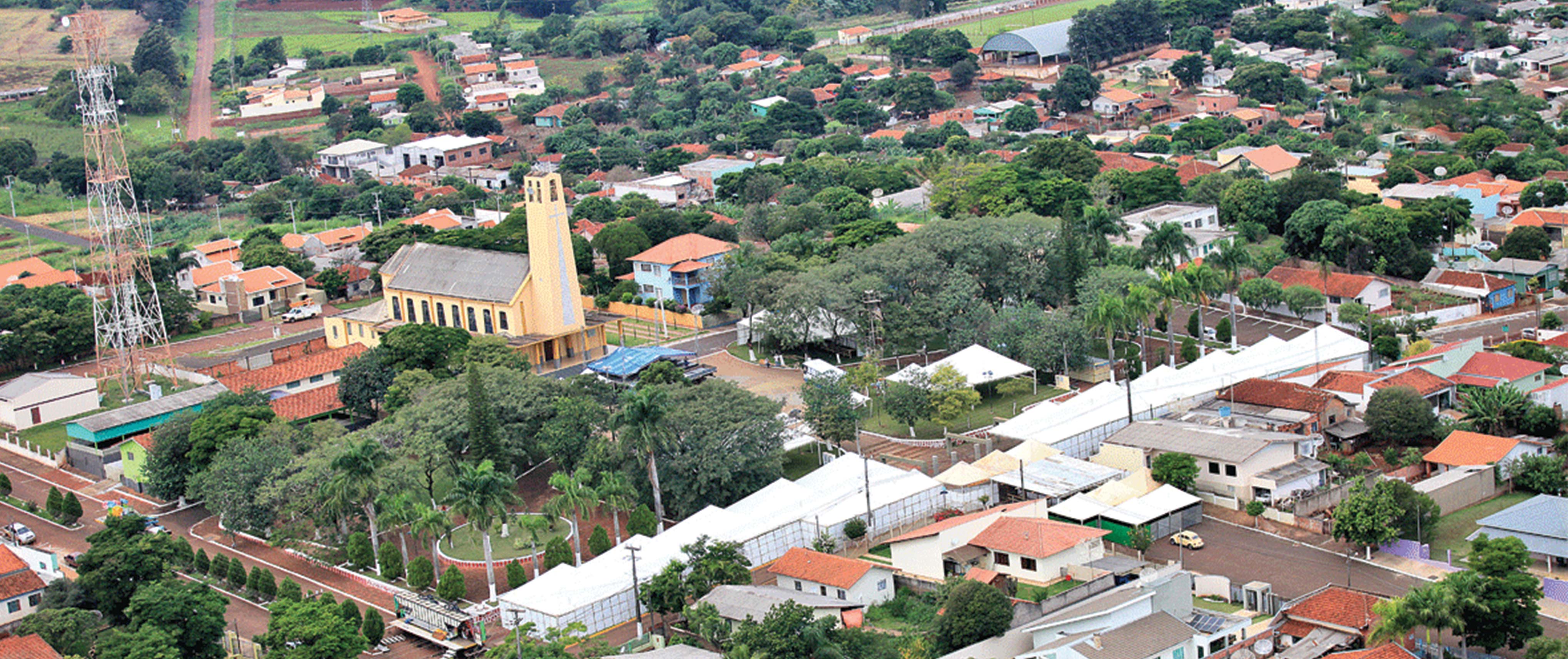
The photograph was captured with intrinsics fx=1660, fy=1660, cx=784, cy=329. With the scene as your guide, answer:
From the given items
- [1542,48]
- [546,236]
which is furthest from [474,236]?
[1542,48]

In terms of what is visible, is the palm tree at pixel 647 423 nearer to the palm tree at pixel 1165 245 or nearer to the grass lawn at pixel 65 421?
the palm tree at pixel 1165 245

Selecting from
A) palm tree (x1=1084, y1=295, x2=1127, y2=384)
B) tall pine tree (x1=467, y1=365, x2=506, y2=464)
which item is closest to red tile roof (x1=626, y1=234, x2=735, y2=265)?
palm tree (x1=1084, y1=295, x2=1127, y2=384)

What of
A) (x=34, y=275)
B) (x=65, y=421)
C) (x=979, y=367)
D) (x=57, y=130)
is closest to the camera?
(x=979, y=367)

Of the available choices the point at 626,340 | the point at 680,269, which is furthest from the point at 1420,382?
the point at 626,340

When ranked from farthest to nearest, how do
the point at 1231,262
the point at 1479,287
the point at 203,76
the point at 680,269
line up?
the point at 203,76 → the point at 680,269 → the point at 1479,287 → the point at 1231,262

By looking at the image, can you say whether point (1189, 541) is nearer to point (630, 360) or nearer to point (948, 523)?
point (948, 523)

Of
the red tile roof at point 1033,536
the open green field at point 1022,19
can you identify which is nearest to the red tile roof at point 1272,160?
the red tile roof at point 1033,536

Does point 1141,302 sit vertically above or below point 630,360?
above
